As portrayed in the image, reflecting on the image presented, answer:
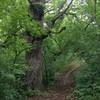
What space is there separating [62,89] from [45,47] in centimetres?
345

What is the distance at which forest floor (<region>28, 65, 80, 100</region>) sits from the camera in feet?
51.1

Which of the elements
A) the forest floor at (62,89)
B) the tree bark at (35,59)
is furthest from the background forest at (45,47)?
the forest floor at (62,89)

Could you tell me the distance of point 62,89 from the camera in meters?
18.1

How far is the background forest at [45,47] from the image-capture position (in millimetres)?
12312

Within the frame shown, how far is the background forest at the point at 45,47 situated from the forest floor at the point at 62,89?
0.45 meters

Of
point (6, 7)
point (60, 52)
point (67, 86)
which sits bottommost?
point (67, 86)

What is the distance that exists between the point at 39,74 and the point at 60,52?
514cm

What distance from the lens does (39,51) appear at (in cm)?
1711

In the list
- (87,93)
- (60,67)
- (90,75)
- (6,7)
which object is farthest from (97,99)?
(60,67)

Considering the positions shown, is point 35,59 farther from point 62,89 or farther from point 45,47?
point 45,47

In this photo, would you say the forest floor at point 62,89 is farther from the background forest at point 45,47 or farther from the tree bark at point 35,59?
the tree bark at point 35,59

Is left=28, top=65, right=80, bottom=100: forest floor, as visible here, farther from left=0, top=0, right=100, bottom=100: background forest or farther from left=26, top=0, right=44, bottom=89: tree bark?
left=26, top=0, right=44, bottom=89: tree bark

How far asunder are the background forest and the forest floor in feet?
1.47

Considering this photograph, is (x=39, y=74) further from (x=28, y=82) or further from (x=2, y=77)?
(x=2, y=77)
